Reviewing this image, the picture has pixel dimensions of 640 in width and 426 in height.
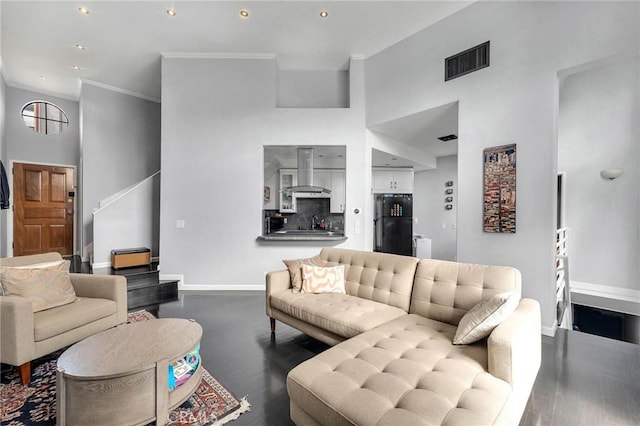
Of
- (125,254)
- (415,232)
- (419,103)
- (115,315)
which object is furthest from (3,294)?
(415,232)

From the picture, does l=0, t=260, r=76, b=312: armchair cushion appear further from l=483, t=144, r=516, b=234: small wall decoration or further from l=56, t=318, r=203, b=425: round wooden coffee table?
l=483, t=144, r=516, b=234: small wall decoration

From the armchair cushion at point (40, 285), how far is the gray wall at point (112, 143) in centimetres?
375

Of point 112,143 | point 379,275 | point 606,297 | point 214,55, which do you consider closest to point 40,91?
point 112,143

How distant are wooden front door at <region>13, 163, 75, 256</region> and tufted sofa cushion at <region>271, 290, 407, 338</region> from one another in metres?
6.12

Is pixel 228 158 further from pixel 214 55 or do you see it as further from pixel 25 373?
pixel 25 373

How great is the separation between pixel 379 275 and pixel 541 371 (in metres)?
1.43

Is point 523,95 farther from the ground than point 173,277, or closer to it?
farther from the ground

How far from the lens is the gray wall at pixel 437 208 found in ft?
23.2


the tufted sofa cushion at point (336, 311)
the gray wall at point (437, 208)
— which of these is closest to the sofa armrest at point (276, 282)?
the tufted sofa cushion at point (336, 311)

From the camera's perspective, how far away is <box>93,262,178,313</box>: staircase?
3710 millimetres

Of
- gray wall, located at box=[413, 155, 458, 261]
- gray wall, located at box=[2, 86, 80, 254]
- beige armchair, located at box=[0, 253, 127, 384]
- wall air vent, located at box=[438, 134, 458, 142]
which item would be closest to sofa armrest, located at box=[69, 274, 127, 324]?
beige armchair, located at box=[0, 253, 127, 384]

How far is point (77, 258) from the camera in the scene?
5801 mm

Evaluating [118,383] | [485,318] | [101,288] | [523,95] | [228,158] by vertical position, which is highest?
[523,95]

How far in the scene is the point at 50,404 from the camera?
1.76 meters
